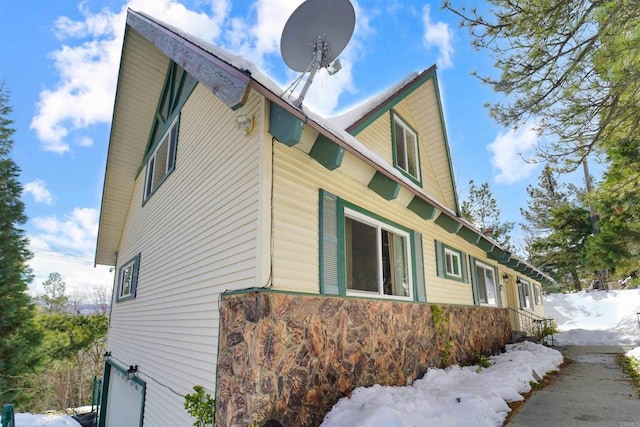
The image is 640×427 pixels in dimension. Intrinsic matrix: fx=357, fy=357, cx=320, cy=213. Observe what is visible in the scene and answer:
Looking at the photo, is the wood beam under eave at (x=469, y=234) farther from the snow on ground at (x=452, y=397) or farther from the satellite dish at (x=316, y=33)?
the satellite dish at (x=316, y=33)

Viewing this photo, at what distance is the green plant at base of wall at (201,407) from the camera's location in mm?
3789

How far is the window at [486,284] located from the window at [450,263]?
146 centimetres

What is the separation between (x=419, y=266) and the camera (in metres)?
6.70

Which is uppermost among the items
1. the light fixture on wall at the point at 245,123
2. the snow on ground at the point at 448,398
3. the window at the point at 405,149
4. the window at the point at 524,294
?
the window at the point at 405,149

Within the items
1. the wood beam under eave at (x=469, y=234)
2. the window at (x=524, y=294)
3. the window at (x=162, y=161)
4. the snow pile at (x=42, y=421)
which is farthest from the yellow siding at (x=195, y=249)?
the window at (x=524, y=294)

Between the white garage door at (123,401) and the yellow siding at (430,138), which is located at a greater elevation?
the yellow siding at (430,138)

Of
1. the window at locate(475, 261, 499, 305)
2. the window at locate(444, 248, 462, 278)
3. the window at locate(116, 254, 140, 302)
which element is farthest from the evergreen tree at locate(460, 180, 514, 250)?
the window at locate(116, 254, 140, 302)

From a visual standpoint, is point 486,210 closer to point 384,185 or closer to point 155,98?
point 384,185

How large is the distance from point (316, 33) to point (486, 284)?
32.4 feet

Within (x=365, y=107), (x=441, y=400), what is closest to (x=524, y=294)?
(x=365, y=107)

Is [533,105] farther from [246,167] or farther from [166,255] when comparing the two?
[166,255]

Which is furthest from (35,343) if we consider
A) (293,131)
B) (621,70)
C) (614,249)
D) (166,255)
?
(614,249)

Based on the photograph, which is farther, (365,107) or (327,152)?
(365,107)

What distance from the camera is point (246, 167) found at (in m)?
4.24
